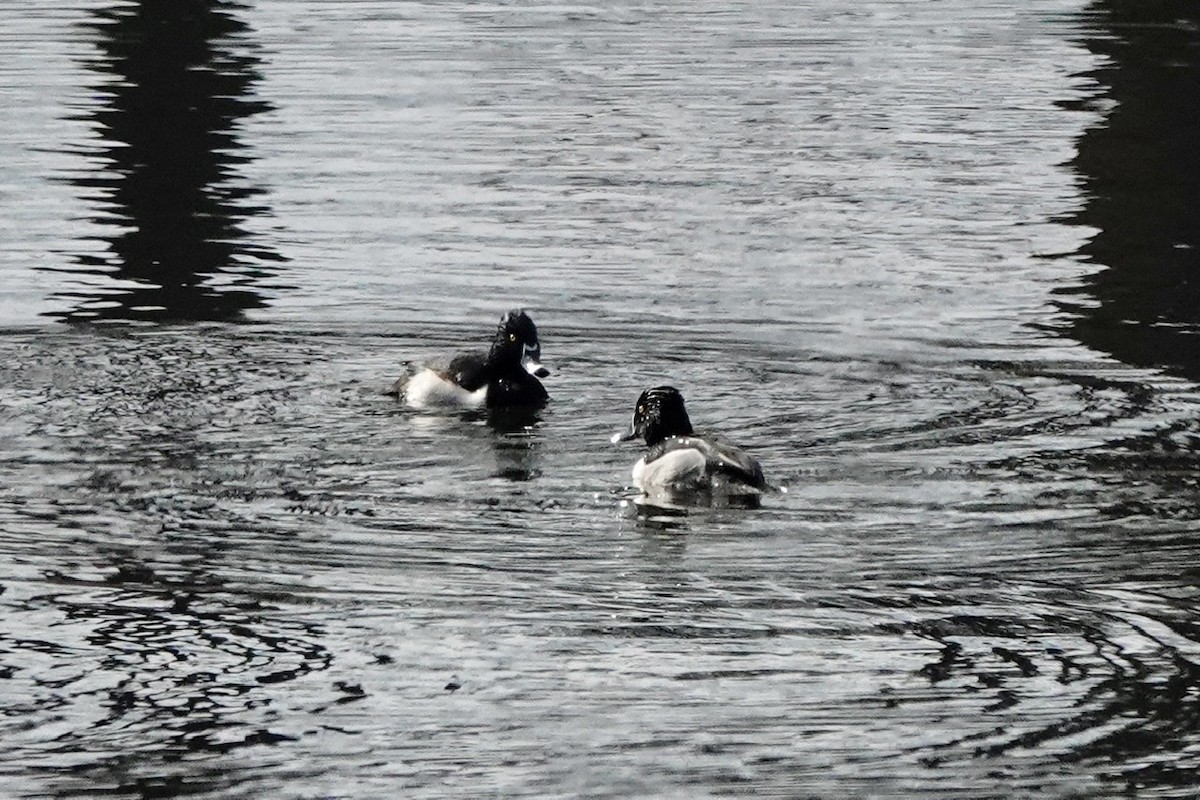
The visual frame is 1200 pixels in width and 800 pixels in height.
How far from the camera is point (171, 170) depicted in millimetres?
18328

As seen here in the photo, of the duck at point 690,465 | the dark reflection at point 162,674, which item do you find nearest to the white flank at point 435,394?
the duck at point 690,465

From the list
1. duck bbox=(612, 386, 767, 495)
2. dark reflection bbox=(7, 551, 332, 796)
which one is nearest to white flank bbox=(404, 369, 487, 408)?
duck bbox=(612, 386, 767, 495)

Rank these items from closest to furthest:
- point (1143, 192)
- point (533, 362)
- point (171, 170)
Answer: point (533, 362)
point (1143, 192)
point (171, 170)

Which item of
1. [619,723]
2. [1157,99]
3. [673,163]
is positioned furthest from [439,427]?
[1157,99]

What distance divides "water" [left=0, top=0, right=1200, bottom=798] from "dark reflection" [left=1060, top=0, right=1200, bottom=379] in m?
0.07

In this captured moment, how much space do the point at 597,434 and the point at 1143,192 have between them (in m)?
7.29

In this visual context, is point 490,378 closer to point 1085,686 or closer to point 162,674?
point 162,674

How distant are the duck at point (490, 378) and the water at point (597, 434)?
0.57 ft

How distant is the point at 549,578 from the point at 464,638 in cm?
77

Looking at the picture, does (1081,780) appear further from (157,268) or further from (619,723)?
(157,268)

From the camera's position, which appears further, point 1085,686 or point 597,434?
point 597,434

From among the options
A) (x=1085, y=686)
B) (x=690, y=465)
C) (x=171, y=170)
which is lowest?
(x=1085, y=686)

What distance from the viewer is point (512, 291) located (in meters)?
14.3

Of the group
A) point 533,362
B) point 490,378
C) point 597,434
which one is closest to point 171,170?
point 533,362
